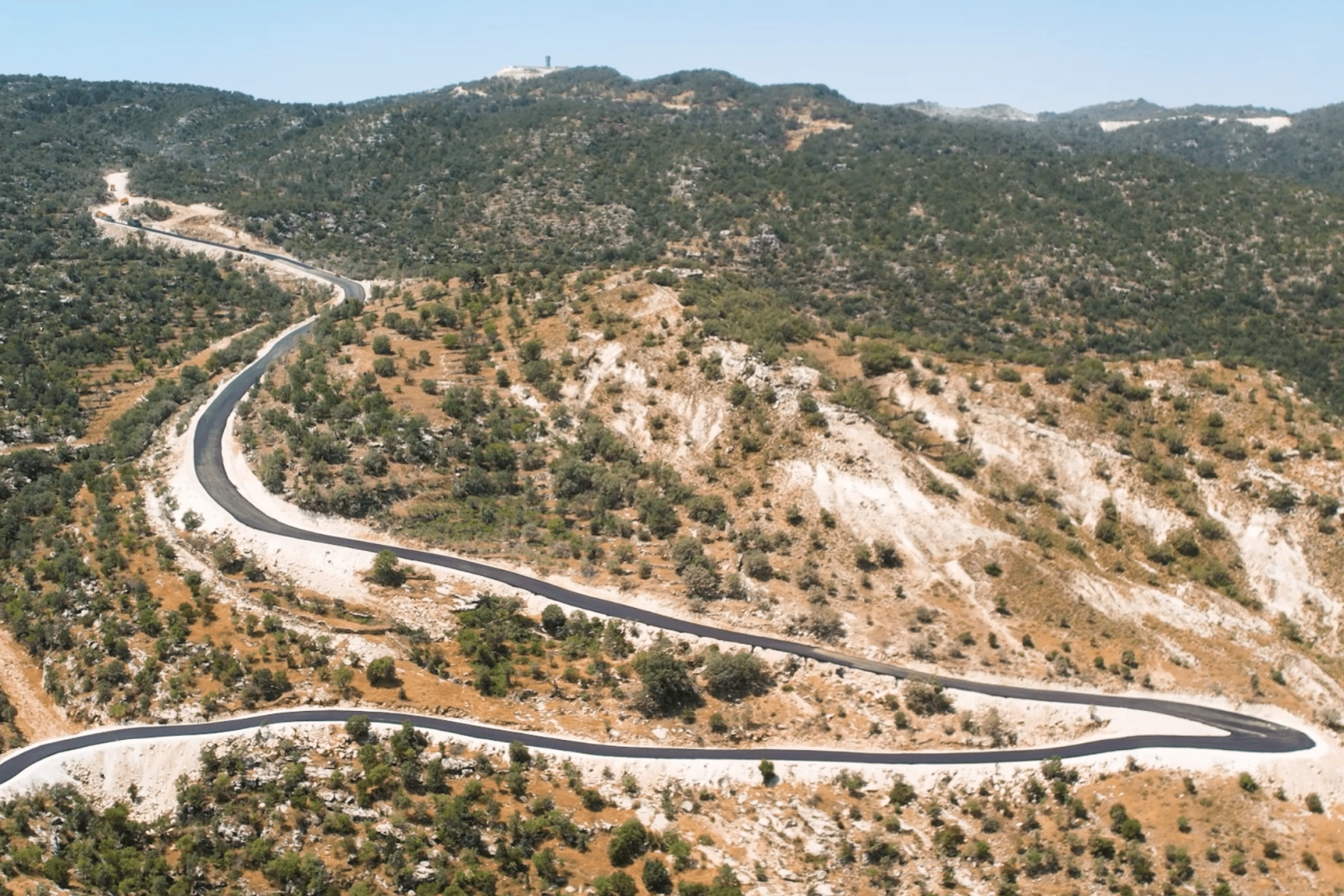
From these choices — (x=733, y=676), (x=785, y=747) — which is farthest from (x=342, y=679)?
(x=785, y=747)

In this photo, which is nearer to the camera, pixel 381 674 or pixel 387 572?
pixel 381 674

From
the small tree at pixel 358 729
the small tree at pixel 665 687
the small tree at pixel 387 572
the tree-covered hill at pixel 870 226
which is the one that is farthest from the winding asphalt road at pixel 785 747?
the tree-covered hill at pixel 870 226

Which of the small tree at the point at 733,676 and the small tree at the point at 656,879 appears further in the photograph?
the small tree at the point at 733,676

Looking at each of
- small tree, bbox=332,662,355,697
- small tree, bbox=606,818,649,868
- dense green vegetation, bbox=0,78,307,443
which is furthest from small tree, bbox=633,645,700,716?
dense green vegetation, bbox=0,78,307,443

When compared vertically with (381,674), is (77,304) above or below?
above

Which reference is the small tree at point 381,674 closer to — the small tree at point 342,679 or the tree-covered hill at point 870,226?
the small tree at point 342,679

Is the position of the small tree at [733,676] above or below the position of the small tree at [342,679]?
below

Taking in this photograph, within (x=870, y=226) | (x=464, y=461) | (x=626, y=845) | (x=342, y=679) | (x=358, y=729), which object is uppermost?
(x=870, y=226)

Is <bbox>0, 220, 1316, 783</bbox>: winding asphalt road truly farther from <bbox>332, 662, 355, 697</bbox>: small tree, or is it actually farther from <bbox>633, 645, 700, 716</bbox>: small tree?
<bbox>633, 645, 700, 716</bbox>: small tree

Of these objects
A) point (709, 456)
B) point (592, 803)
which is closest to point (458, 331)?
point (709, 456)

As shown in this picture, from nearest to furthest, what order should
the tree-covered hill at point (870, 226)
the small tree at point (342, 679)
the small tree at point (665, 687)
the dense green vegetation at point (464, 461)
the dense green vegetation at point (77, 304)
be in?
the small tree at point (342, 679)
the small tree at point (665, 687)
the dense green vegetation at point (464, 461)
the dense green vegetation at point (77, 304)
the tree-covered hill at point (870, 226)

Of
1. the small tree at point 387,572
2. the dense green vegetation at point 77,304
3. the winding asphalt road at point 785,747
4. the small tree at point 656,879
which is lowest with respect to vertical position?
the small tree at point 656,879

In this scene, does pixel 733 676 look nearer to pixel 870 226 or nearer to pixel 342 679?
pixel 342 679
